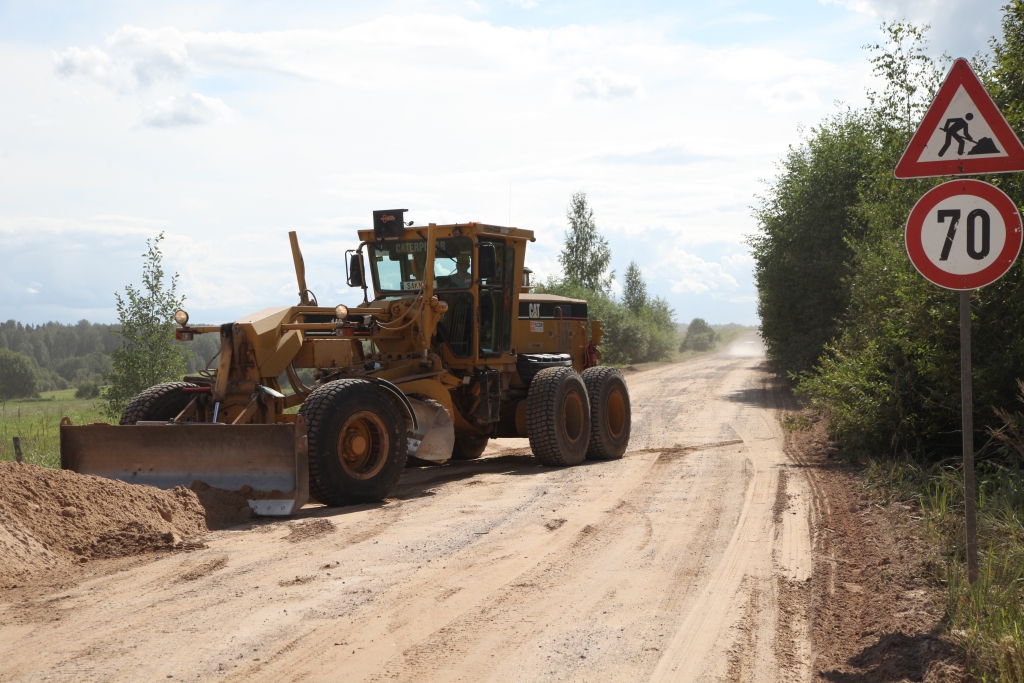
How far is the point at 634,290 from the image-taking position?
Result: 72.8 m

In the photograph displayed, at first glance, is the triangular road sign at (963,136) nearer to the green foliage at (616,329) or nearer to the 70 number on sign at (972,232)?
the 70 number on sign at (972,232)

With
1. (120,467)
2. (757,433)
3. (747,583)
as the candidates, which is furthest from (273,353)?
(757,433)

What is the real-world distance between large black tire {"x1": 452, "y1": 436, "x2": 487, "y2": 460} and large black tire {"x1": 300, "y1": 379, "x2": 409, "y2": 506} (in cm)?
343

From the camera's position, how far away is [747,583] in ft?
18.6

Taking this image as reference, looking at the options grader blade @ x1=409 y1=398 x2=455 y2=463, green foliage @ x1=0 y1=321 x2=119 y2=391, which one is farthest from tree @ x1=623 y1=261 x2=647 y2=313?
grader blade @ x1=409 y1=398 x2=455 y2=463

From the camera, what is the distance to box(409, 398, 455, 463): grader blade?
9227 mm

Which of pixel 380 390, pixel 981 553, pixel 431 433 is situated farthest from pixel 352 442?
pixel 981 553

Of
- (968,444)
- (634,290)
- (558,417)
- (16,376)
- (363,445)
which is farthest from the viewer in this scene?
(634,290)

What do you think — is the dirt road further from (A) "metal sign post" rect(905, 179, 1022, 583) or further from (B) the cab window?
(B) the cab window

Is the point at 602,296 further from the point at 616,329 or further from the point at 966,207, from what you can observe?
the point at 966,207

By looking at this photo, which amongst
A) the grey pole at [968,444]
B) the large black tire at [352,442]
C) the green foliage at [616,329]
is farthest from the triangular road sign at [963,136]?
the green foliage at [616,329]

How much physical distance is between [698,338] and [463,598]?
86.7 m

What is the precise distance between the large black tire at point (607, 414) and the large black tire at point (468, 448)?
1.54 m

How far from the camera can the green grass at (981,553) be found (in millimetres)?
4082
